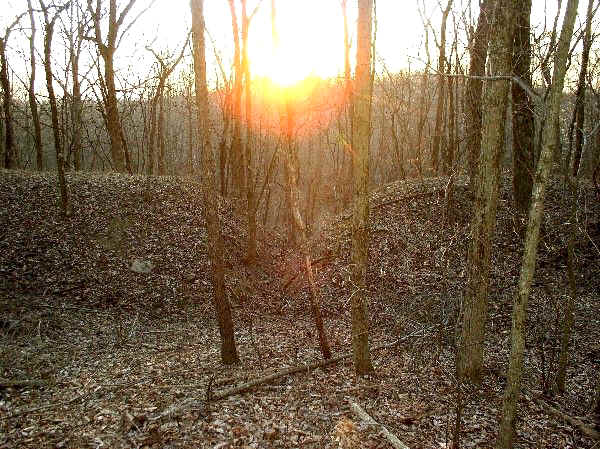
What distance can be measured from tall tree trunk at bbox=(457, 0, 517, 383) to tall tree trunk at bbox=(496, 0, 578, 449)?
0.77 meters

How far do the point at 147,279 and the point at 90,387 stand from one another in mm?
5516

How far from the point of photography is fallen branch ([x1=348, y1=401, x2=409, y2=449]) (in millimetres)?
5354

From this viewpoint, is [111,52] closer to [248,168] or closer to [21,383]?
[248,168]

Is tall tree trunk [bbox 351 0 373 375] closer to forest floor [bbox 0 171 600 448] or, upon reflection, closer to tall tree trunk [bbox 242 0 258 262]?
forest floor [bbox 0 171 600 448]

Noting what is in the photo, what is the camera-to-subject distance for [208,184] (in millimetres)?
7129

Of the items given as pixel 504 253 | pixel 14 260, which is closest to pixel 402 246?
pixel 504 253

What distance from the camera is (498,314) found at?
33.0 ft

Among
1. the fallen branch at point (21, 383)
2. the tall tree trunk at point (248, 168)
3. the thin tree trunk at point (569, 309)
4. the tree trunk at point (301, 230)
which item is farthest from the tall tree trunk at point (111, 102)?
the thin tree trunk at point (569, 309)

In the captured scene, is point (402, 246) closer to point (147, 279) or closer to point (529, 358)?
point (529, 358)

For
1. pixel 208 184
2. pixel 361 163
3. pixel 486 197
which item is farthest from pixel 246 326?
pixel 486 197

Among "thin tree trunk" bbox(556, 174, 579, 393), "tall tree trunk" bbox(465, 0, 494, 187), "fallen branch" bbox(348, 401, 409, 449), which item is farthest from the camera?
"tall tree trunk" bbox(465, 0, 494, 187)

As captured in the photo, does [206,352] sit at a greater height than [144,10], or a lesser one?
lesser

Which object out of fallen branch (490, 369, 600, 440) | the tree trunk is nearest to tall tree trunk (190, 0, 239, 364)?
the tree trunk

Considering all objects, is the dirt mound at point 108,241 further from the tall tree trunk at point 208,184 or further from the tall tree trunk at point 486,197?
the tall tree trunk at point 486,197
